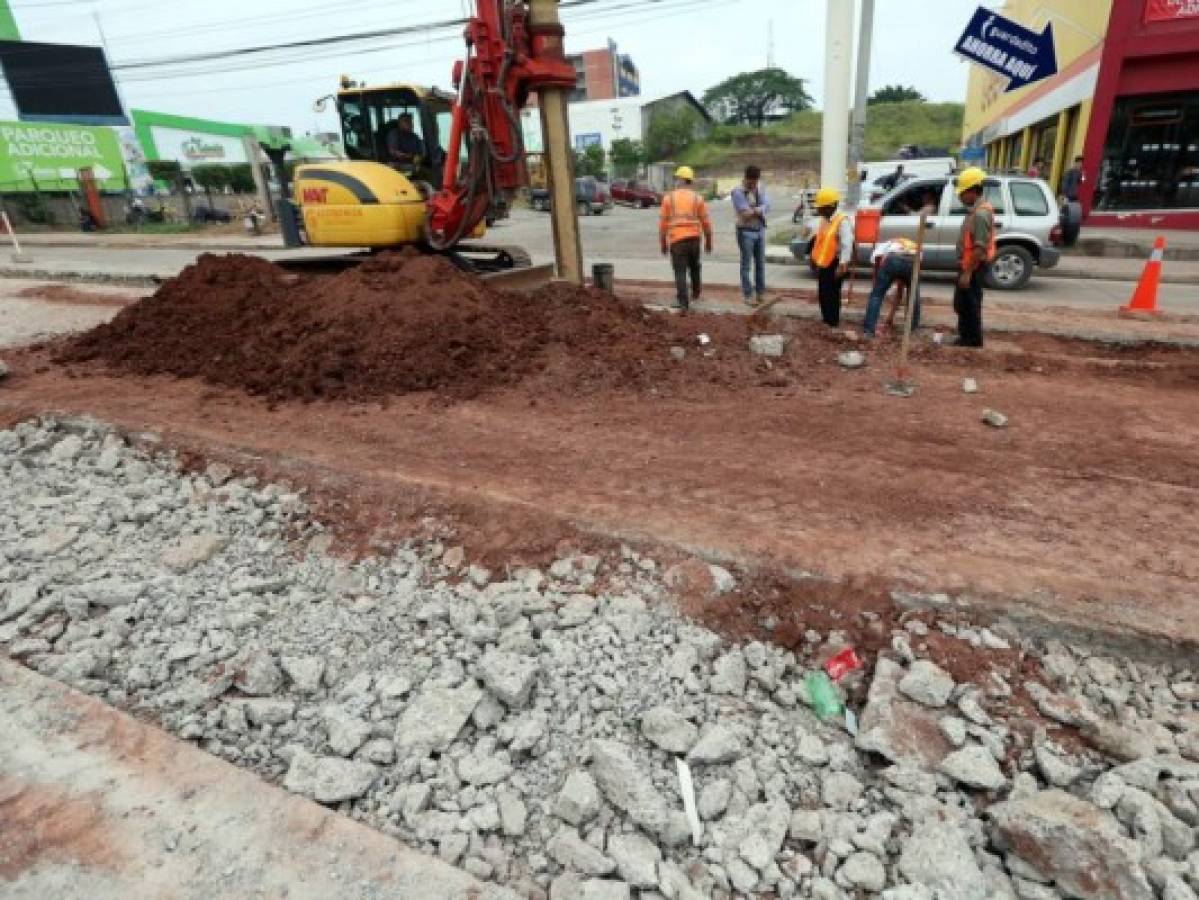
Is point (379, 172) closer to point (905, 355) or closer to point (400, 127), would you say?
point (400, 127)

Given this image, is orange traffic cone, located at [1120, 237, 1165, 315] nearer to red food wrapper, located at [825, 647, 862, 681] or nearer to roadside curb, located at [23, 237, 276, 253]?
red food wrapper, located at [825, 647, 862, 681]

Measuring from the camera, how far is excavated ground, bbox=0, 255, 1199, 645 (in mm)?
3582

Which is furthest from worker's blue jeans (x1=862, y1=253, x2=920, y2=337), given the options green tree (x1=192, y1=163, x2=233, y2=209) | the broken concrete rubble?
green tree (x1=192, y1=163, x2=233, y2=209)

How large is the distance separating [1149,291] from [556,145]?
7690mm

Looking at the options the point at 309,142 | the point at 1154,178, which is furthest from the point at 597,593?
the point at 309,142

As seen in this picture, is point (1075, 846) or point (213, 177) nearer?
point (1075, 846)

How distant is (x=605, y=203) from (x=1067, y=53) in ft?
57.1

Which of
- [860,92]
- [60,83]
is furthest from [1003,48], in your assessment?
[60,83]

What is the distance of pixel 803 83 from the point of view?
82.0 metres

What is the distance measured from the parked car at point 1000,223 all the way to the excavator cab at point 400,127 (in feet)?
18.0

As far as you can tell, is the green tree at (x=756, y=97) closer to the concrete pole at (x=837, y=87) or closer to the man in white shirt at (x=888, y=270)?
the concrete pole at (x=837, y=87)

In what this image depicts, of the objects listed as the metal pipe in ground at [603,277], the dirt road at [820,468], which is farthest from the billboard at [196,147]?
the dirt road at [820,468]

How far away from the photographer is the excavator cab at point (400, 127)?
8.33 metres

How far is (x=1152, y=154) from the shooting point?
596 inches
